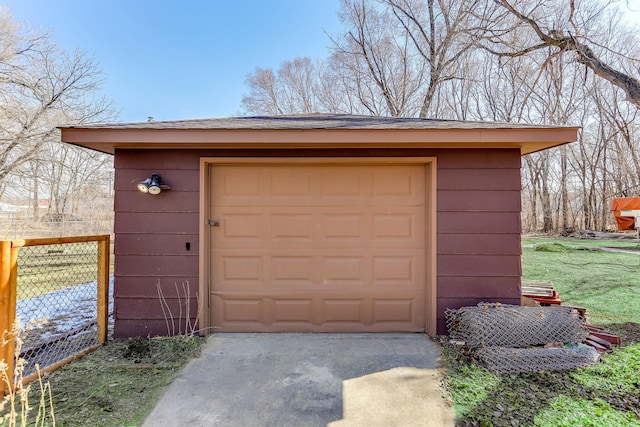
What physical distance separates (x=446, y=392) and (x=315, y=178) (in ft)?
7.53

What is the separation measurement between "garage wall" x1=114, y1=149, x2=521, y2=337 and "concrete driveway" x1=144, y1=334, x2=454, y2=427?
69 centimetres

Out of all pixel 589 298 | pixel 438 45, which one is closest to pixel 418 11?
pixel 438 45

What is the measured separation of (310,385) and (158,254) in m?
2.07

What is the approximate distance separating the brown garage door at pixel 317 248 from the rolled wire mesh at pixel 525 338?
66 centimetres

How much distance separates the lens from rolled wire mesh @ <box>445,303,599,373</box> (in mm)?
2779

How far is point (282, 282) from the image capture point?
11.9 feet

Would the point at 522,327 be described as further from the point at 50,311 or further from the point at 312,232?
the point at 50,311

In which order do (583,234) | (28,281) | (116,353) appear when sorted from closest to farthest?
(116,353), (28,281), (583,234)

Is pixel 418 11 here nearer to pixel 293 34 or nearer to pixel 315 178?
pixel 293 34

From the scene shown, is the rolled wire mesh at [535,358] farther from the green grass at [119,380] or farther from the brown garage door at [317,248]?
the green grass at [119,380]

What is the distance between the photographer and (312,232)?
363 centimetres

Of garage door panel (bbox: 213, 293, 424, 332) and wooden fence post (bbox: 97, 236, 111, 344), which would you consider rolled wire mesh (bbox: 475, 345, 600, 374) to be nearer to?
garage door panel (bbox: 213, 293, 424, 332)

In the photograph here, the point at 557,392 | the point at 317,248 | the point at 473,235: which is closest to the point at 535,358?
the point at 557,392

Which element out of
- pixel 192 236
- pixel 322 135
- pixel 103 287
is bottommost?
pixel 103 287
